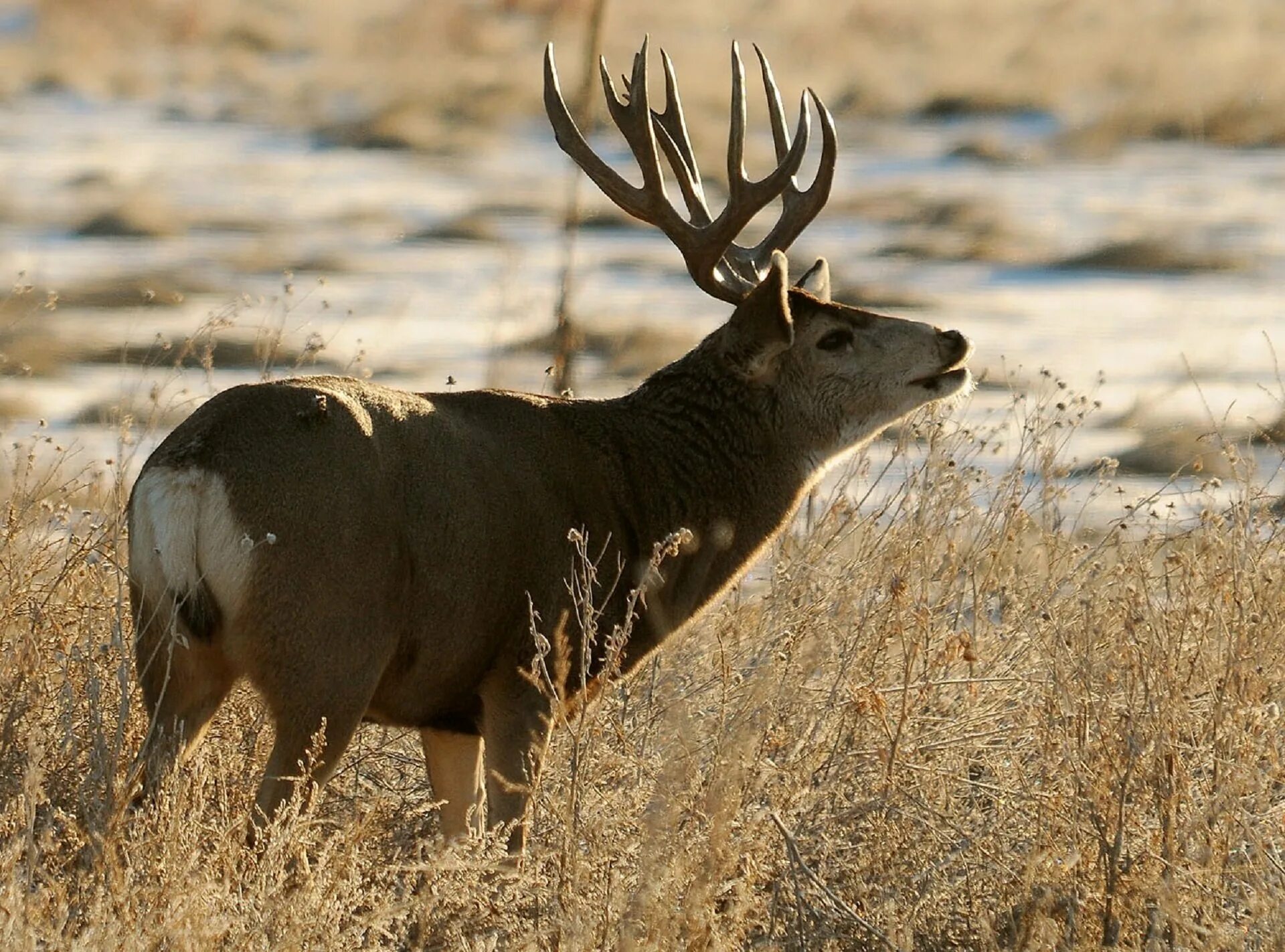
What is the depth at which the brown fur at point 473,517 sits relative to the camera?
558 cm

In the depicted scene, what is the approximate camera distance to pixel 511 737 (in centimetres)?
627

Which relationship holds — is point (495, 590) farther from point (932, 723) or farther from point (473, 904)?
point (932, 723)

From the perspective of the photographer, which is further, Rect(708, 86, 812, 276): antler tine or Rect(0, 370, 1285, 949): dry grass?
Rect(708, 86, 812, 276): antler tine

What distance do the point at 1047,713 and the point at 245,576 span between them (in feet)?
7.30

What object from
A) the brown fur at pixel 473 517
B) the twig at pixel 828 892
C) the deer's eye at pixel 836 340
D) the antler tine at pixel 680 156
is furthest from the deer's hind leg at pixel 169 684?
the antler tine at pixel 680 156

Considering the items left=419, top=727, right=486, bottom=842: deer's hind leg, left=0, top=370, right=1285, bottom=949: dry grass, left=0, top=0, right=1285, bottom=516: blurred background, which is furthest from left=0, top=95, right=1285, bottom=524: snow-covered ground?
left=419, top=727, right=486, bottom=842: deer's hind leg

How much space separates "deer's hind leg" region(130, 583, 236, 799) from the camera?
5.59m

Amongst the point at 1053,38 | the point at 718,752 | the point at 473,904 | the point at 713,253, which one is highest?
the point at 1053,38

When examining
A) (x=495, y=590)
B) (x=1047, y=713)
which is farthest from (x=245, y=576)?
(x=1047, y=713)

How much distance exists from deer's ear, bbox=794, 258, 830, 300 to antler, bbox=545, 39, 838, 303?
0.18 metres

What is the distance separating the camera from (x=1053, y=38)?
35281 mm

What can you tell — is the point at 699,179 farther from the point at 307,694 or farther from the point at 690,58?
the point at 690,58

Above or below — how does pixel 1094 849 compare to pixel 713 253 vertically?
below

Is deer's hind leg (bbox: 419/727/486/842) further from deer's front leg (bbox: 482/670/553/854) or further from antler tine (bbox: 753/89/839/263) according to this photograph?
antler tine (bbox: 753/89/839/263)
